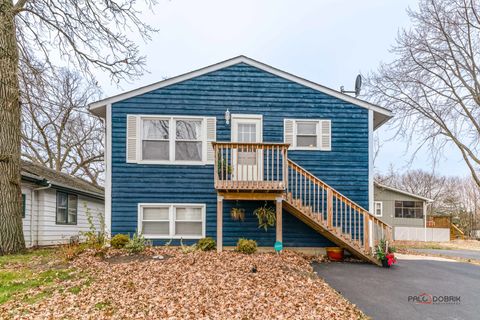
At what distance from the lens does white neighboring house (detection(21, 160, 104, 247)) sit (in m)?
12.2

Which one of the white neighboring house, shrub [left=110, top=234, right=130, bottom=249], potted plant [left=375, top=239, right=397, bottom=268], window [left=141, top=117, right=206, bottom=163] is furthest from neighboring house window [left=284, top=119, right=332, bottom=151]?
the white neighboring house

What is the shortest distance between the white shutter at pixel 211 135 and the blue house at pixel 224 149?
0.03 metres

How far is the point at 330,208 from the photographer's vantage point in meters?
8.91

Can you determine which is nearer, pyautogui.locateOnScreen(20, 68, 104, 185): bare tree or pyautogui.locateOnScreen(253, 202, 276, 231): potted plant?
pyautogui.locateOnScreen(253, 202, 276, 231): potted plant

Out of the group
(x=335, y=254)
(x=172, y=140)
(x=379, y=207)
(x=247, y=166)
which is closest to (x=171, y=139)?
(x=172, y=140)

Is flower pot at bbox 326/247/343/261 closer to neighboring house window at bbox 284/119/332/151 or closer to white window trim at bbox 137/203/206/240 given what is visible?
neighboring house window at bbox 284/119/332/151

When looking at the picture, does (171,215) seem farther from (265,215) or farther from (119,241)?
(265,215)

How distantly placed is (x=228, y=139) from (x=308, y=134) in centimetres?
257

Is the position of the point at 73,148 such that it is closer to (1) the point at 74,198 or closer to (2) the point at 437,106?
(1) the point at 74,198

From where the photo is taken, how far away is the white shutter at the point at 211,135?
34.2ft

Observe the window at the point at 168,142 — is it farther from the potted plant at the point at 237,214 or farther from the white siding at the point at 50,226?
the white siding at the point at 50,226

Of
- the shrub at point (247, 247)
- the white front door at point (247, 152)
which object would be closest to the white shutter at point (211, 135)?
the white front door at point (247, 152)

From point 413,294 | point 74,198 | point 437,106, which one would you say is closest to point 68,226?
point 74,198

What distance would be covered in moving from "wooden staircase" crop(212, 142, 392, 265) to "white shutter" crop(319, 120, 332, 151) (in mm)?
1269
